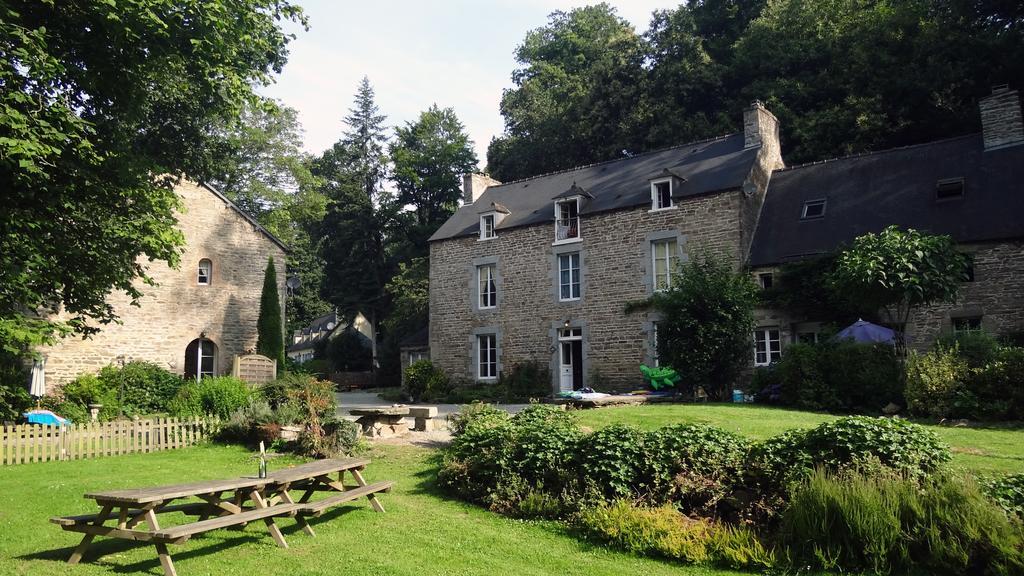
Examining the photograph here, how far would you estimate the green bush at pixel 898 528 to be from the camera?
5.69m

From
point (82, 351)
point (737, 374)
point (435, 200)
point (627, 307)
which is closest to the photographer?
point (737, 374)

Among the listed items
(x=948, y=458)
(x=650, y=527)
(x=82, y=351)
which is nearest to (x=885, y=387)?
(x=948, y=458)

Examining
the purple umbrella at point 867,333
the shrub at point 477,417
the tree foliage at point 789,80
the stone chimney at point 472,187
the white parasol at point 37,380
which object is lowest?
the shrub at point 477,417

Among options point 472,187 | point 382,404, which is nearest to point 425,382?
point 382,404

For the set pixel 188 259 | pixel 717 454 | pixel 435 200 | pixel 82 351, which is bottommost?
pixel 717 454

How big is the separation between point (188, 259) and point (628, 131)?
19.6m

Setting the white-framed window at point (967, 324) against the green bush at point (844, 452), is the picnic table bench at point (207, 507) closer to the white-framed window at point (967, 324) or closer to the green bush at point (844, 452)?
the green bush at point (844, 452)

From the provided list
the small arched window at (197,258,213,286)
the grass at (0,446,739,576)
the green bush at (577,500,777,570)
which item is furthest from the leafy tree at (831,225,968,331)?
the small arched window at (197,258,213,286)

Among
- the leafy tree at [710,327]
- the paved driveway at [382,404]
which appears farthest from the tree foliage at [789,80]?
the paved driveway at [382,404]

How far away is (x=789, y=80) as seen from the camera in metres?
29.8

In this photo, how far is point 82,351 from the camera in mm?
20859

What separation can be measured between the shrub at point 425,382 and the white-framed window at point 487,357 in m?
1.35

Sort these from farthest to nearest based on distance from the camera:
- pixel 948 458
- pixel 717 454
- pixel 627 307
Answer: pixel 627 307, pixel 717 454, pixel 948 458

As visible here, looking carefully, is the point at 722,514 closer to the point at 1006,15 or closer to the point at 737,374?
the point at 737,374
